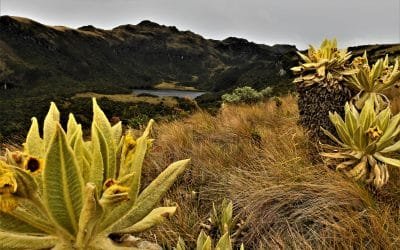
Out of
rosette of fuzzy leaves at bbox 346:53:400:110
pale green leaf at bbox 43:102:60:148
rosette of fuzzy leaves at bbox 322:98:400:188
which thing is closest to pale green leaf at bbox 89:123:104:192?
pale green leaf at bbox 43:102:60:148

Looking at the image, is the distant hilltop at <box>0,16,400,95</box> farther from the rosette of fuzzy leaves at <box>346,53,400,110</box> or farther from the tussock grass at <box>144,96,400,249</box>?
the tussock grass at <box>144,96,400,249</box>

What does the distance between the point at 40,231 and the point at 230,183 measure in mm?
2576

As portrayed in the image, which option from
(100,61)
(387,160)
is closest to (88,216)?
(387,160)

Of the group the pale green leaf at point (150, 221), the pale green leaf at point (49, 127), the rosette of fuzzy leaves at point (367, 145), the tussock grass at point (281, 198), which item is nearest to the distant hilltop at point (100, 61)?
the tussock grass at point (281, 198)

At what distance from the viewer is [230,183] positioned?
395cm

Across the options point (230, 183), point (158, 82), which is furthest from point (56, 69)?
point (230, 183)

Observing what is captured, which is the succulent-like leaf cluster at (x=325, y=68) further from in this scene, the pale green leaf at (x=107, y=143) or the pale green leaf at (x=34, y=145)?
the pale green leaf at (x=34, y=145)

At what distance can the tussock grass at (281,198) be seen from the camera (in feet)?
8.96

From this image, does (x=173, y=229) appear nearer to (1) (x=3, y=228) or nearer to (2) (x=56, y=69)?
(1) (x=3, y=228)

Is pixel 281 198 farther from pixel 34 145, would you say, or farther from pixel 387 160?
pixel 34 145

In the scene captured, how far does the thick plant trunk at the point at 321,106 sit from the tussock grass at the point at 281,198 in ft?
0.59

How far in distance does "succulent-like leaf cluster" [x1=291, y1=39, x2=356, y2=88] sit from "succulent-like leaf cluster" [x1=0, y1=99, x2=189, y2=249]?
310cm

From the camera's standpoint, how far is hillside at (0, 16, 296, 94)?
103 m

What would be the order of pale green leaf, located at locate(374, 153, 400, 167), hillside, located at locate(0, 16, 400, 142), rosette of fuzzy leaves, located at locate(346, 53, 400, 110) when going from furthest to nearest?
hillside, located at locate(0, 16, 400, 142)
rosette of fuzzy leaves, located at locate(346, 53, 400, 110)
pale green leaf, located at locate(374, 153, 400, 167)
